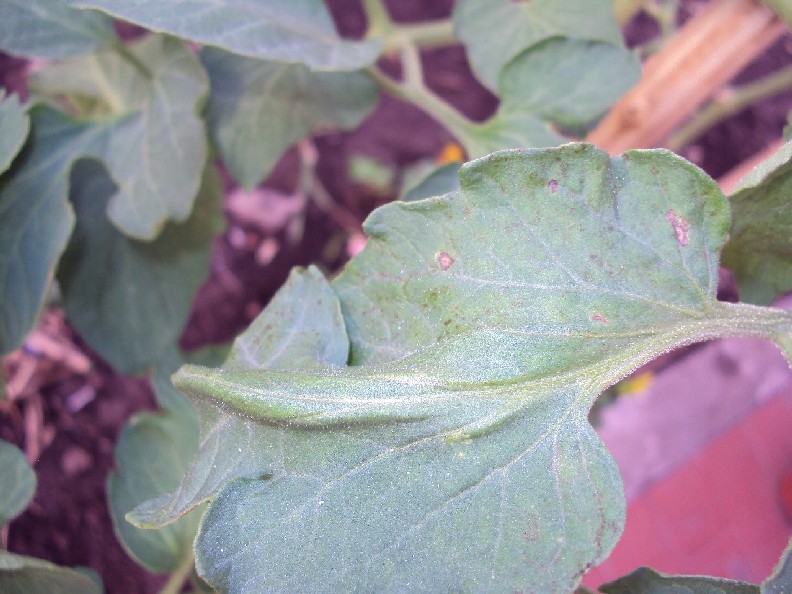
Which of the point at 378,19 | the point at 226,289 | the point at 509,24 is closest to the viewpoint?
the point at 509,24

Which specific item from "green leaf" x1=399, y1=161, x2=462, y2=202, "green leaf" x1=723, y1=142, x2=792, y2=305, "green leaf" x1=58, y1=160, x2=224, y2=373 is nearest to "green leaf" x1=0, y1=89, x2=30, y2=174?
"green leaf" x1=58, y1=160, x2=224, y2=373

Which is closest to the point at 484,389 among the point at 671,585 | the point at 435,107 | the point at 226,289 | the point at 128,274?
the point at 671,585

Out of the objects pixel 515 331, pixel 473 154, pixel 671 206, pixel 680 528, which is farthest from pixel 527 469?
pixel 680 528

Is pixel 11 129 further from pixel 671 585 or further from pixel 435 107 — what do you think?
pixel 671 585

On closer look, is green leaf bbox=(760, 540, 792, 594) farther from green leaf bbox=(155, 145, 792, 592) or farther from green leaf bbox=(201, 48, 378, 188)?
green leaf bbox=(201, 48, 378, 188)

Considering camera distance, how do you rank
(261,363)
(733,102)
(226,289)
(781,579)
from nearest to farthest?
1. (781,579)
2. (261,363)
3. (733,102)
4. (226,289)

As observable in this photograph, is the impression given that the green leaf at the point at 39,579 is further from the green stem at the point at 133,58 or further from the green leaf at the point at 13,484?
the green stem at the point at 133,58

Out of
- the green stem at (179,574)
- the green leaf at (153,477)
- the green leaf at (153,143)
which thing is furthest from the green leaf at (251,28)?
the green stem at (179,574)
